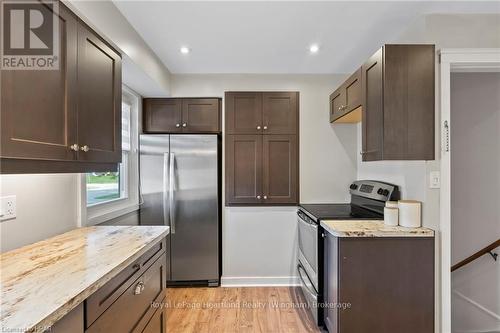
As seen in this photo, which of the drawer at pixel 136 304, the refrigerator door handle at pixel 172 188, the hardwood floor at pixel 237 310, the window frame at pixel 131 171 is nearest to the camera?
the drawer at pixel 136 304

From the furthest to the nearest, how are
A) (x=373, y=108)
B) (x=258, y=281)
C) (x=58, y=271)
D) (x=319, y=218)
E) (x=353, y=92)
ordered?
(x=258, y=281)
(x=353, y=92)
(x=319, y=218)
(x=373, y=108)
(x=58, y=271)

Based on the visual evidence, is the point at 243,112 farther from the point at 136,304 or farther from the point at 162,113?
the point at 136,304

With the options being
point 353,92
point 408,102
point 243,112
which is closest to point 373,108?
point 408,102

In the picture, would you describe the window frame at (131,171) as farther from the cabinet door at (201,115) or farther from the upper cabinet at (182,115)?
the cabinet door at (201,115)

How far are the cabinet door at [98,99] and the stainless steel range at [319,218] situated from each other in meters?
1.70

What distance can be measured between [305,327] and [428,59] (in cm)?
237

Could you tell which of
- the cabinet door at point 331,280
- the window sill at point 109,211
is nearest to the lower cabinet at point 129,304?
the window sill at point 109,211

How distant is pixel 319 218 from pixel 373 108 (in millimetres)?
975

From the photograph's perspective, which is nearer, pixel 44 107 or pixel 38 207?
pixel 44 107

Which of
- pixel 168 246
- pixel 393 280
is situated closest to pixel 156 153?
pixel 168 246

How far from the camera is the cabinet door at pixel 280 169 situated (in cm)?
304

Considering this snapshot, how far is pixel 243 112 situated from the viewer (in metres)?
3.07

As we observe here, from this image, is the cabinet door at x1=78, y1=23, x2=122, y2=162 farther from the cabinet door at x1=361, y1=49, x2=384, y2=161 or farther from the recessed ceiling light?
the cabinet door at x1=361, y1=49, x2=384, y2=161

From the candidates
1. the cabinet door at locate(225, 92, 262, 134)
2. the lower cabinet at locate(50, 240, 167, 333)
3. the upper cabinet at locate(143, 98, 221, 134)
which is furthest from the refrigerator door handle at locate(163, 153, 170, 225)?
the lower cabinet at locate(50, 240, 167, 333)
